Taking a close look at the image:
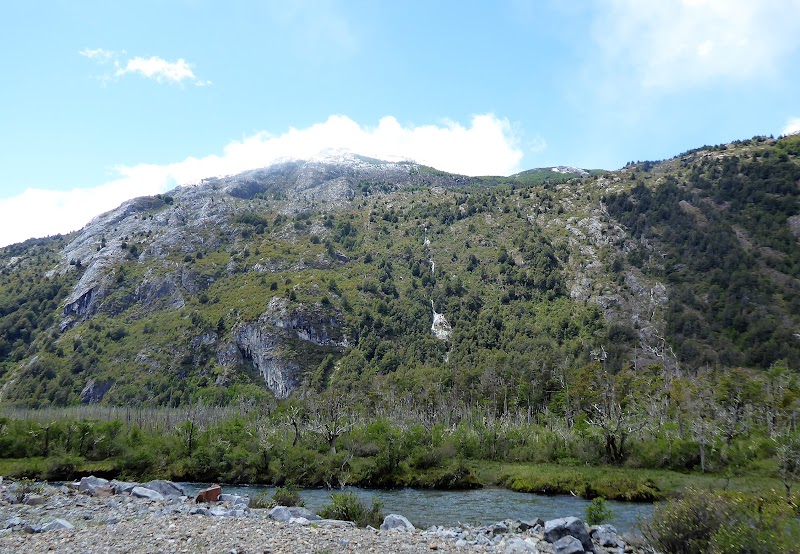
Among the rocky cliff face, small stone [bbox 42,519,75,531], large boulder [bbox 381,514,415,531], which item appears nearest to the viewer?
small stone [bbox 42,519,75,531]

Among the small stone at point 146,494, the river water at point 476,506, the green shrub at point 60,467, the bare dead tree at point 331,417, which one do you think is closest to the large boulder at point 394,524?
the river water at point 476,506

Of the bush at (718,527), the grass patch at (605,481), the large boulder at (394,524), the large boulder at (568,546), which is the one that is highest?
the bush at (718,527)

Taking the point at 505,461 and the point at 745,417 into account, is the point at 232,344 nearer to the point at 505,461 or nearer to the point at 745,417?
the point at 505,461

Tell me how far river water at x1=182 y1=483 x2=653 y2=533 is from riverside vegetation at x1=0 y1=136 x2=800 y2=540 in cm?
520

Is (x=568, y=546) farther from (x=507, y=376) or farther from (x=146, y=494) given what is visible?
(x=507, y=376)

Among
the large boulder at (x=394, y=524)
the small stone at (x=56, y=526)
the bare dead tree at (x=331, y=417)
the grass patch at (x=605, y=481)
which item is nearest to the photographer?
the small stone at (x=56, y=526)

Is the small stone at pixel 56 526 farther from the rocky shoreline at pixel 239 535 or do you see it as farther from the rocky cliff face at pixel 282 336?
the rocky cliff face at pixel 282 336

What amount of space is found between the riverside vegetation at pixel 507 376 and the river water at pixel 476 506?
520cm

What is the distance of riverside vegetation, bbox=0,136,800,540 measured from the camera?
70.4 m

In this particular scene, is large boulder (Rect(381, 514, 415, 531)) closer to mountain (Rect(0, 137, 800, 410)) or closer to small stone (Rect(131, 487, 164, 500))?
small stone (Rect(131, 487, 164, 500))

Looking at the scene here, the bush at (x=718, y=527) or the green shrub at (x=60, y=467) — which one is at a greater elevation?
the bush at (x=718, y=527)

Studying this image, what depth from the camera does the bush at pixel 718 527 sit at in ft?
46.9

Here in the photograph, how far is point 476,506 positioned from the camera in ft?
157

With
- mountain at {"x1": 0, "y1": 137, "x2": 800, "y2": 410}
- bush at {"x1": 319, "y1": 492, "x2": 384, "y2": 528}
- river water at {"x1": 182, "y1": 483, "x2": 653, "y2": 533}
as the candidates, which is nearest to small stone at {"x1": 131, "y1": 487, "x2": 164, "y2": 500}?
river water at {"x1": 182, "y1": 483, "x2": 653, "y2": 533}
